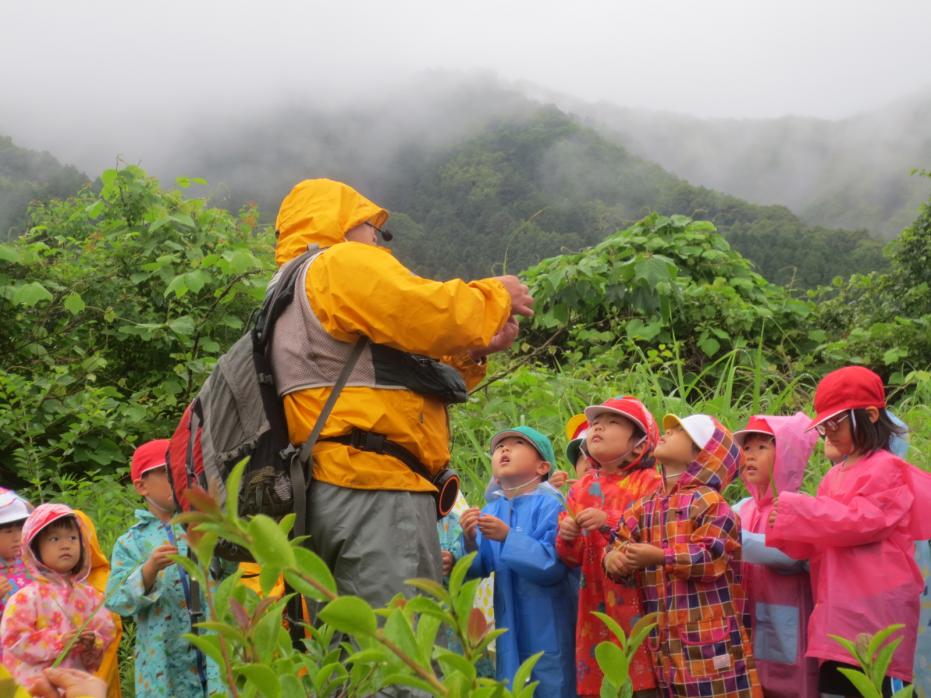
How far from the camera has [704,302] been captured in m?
7.89

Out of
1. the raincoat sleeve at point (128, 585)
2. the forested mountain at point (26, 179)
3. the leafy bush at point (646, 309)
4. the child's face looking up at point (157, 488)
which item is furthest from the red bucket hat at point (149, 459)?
the forested mountain at point (26, 179)

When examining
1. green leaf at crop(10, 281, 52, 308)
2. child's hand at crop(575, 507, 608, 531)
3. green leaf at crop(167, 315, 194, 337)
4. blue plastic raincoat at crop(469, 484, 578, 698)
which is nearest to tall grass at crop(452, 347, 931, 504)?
blue plastic raincoat at crop(469, 484, 578, 698)

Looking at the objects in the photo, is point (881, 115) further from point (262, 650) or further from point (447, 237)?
point (262, 650)

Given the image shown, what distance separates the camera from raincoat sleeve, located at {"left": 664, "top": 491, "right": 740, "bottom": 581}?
9.78 ft

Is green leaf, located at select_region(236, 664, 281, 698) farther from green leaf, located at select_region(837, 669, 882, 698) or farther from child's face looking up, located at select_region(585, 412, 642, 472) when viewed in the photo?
child's face looking up, located at select_region(585, 412, 642, 472)

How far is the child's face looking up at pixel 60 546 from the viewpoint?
3.70 m

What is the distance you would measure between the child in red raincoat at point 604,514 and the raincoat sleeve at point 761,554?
0.34 meters

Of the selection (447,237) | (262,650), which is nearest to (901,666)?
(262,650)

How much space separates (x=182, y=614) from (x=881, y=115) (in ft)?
231

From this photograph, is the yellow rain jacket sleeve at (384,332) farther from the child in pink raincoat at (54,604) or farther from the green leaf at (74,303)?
the green leaf at (74,303)

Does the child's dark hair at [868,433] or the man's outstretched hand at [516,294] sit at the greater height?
the man's outstretched hand at [516,294]

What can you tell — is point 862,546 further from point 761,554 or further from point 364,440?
point 364,440

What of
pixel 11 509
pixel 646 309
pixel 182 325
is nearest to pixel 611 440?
pixel 11 509

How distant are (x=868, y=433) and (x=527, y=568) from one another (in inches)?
44.6
